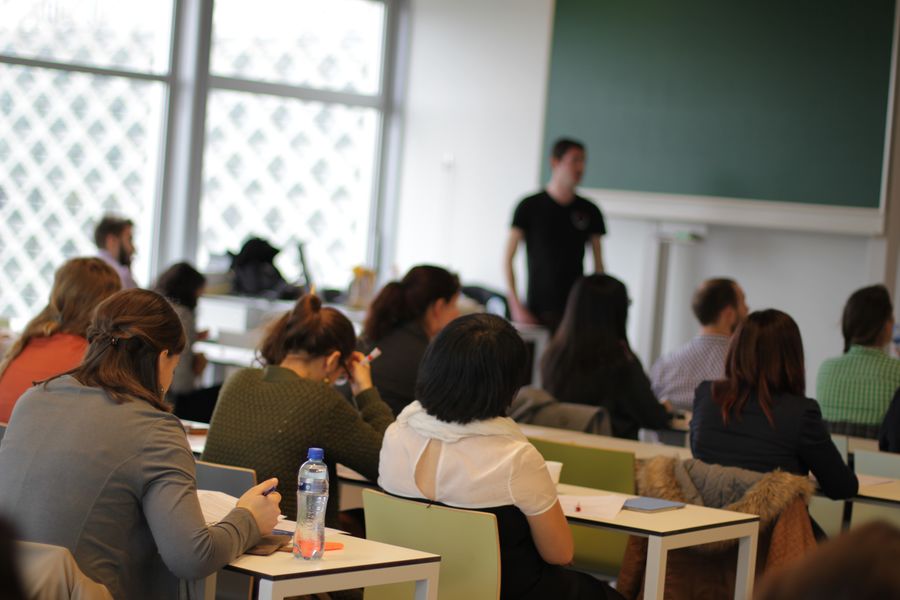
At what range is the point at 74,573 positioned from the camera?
194cm

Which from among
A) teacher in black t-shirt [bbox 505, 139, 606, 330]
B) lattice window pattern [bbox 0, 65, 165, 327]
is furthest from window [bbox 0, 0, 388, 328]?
teacher in black t-shirt [bbox 505, 139, 606, 330]

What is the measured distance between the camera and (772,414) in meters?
3.53

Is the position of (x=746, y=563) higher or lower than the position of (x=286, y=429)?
lower

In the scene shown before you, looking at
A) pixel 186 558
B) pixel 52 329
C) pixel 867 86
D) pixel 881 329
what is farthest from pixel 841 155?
pixel 186 558

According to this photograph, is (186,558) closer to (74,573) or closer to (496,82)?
(74,573)

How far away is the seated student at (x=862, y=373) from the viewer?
4902mm

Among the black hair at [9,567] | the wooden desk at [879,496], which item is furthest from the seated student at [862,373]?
the black hair at [9,567]

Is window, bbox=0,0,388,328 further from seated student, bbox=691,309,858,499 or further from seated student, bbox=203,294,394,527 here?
seated student, bbox=691,309,858,499

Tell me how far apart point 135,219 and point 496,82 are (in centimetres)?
273

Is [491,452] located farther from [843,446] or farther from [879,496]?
[843,446]

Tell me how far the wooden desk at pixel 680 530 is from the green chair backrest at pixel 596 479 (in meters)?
0.30

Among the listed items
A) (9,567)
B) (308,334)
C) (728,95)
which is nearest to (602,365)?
(308,334)

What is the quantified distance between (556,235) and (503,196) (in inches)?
48.7

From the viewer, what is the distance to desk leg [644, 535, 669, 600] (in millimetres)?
2928
